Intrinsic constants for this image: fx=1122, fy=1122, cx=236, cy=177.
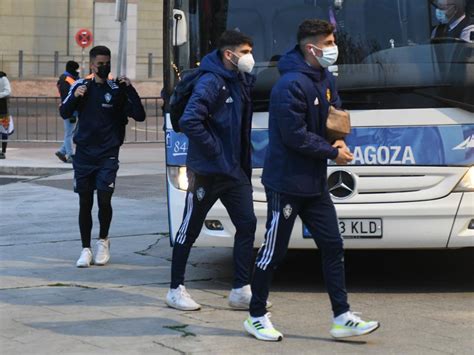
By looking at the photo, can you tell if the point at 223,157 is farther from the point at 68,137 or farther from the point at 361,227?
the point at 68,137

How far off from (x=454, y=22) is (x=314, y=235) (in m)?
2.18

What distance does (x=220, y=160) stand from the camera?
7.35m

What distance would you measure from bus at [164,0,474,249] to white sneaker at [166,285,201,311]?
838mm

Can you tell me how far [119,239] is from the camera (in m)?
11.0

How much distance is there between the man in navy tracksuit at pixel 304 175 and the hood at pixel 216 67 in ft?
2.39

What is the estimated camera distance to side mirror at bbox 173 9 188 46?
8.38 metres

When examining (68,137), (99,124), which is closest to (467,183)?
(99,124)

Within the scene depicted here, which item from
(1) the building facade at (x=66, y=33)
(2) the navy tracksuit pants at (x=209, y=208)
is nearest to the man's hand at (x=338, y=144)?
(2) the navy tracksuit pants at (x=209, y=208)

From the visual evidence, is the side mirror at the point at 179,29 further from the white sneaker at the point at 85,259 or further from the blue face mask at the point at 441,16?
the white sneaker at the point at 85,259

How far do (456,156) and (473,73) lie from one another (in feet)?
1.98

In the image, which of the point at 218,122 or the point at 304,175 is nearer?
the point at 304,175

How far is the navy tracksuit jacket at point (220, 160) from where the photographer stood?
7.28 meters

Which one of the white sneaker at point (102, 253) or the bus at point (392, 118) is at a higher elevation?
the bus at point (392, 118)

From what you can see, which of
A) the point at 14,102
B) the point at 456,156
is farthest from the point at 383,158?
the point at 14,102
